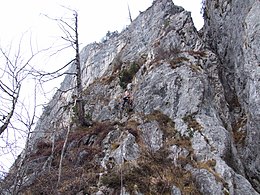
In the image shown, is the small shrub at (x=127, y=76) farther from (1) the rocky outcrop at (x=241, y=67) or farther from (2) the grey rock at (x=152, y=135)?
(2) the grey rock at (x=152, y=135)

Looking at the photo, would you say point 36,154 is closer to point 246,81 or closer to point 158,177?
point 158,177

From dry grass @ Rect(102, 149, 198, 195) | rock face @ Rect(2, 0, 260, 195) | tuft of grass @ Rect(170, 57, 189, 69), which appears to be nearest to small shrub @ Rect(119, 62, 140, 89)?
rock face @ Rect(2, 0, 260, 195)

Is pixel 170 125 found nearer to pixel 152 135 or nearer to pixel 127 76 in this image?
pixel 152 135

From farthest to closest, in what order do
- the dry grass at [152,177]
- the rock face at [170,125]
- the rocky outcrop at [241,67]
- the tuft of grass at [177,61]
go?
the tuft of grass at [177,61] → the rocky outcrop at [241,67] → the rock face at [170,125] → the dry grass at [152,177]

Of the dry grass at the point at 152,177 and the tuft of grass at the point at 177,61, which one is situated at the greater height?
the tuft of grass at the point at 177,61

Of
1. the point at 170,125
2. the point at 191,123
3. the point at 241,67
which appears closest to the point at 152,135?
the point at 170,125

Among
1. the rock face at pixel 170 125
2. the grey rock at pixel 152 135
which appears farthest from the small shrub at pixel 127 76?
the grey rock at pixel 152 135

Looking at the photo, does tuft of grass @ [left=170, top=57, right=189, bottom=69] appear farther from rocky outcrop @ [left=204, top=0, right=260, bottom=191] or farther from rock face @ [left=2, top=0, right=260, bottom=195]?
rocky outcrop @ [left=204, top=0, right=260, bottom=191]

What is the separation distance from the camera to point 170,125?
1418 centimetres

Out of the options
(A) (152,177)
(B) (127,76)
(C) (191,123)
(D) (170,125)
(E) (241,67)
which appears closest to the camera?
(A) (152,177)

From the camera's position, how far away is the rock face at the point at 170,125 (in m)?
10.5

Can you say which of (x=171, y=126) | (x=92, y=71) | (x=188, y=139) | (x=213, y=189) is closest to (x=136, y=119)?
(x=171, y=126)

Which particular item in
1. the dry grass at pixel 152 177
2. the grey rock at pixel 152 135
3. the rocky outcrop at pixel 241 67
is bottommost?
the dry grass at pixel 152 177

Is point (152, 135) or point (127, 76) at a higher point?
point (127, 76)
